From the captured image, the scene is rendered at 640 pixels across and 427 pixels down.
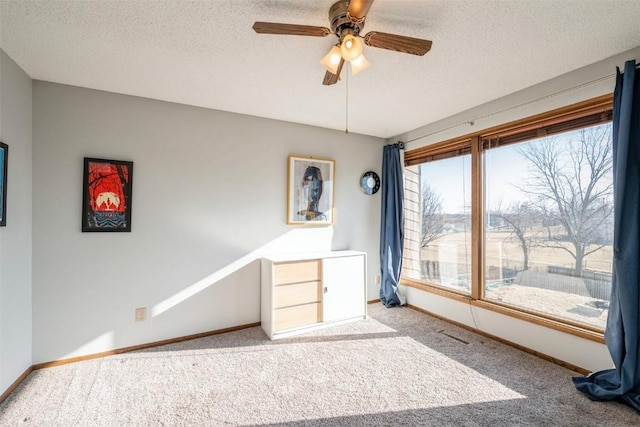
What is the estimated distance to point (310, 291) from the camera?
325 centimetres

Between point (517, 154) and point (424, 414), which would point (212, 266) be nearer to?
point (424, 414)

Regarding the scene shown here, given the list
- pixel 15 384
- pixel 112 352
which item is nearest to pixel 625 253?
pixel 112 352

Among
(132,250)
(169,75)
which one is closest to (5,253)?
(132,250)

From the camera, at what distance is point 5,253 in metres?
2.06

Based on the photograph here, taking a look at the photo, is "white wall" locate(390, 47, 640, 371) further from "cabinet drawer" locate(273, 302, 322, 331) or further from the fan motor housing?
the fan motor housing

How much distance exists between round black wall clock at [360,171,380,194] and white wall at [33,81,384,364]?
0.66 metres

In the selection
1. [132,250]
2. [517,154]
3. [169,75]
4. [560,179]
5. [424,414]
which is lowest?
[424,414]

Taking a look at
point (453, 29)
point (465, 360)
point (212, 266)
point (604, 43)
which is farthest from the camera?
point (212, 266)

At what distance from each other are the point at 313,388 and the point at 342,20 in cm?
233

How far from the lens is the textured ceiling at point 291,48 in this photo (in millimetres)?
1680

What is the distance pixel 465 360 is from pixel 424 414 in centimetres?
89

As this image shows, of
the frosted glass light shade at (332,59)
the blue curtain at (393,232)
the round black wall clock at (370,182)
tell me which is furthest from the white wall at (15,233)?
the blue curtain at (393,232)

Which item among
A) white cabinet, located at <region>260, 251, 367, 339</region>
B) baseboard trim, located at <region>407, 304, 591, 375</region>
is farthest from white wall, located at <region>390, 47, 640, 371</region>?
white cabinet, located at <region>260, 251, 367, 339</region>

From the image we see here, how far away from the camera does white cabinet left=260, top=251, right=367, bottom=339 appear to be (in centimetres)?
306
